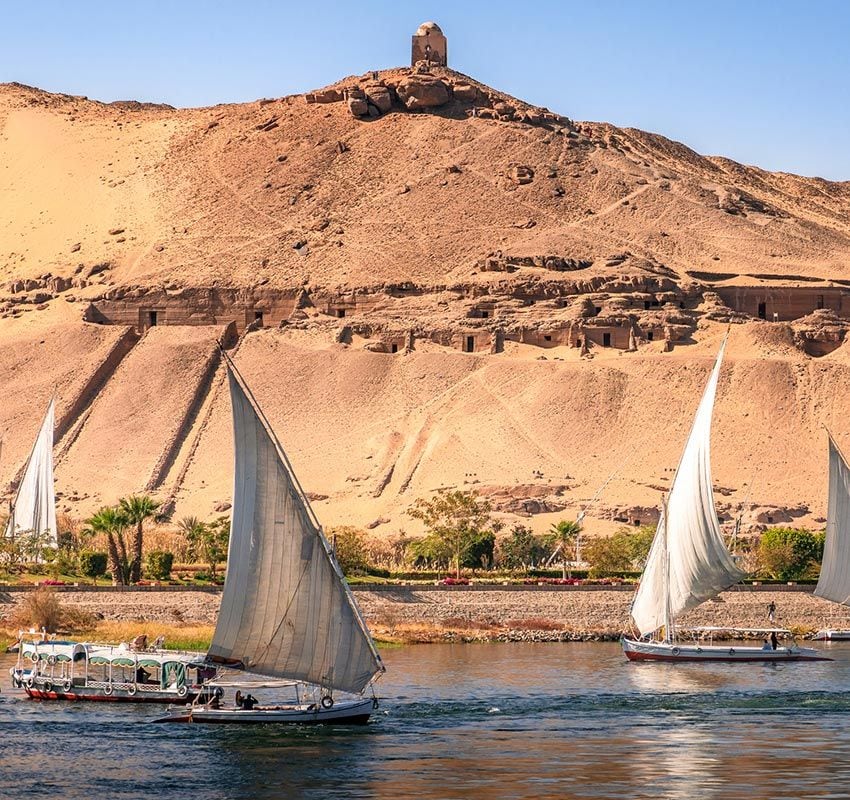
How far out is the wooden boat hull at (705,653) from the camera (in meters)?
59.9

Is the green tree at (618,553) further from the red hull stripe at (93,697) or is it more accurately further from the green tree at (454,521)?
the red hull stripe at (93,697)

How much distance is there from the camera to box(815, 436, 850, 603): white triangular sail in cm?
6262

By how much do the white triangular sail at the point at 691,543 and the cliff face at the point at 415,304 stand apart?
32.0 metres

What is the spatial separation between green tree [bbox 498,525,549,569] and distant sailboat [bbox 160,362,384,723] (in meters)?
37.3

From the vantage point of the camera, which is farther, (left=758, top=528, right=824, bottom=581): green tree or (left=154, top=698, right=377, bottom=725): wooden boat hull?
(left=758, top=528, right=824, bottom=581): green tree

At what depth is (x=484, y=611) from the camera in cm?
6850

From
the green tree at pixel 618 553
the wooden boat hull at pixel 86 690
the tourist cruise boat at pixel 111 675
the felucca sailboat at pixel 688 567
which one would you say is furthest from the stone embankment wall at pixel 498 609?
the wooden boat hull at pixel 86 690

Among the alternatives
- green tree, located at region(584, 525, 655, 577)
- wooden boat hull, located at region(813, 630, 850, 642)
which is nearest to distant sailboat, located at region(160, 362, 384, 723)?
wooden boat hull, located at region(813, 630, 850, 642)

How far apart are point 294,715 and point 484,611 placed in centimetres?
2429

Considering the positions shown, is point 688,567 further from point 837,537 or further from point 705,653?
point 837,537

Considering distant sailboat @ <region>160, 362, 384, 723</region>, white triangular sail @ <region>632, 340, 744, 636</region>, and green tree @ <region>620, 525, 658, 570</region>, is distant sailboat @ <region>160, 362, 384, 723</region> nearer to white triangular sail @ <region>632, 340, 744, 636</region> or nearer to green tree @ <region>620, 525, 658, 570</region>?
white triangular sail @ <region>632, 340, 744, 636</region>

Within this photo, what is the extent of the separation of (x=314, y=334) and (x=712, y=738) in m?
73.8

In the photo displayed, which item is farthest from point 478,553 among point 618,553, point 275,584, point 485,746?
point 485,746

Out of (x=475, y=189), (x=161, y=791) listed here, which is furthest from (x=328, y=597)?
(x=475, y=189)
